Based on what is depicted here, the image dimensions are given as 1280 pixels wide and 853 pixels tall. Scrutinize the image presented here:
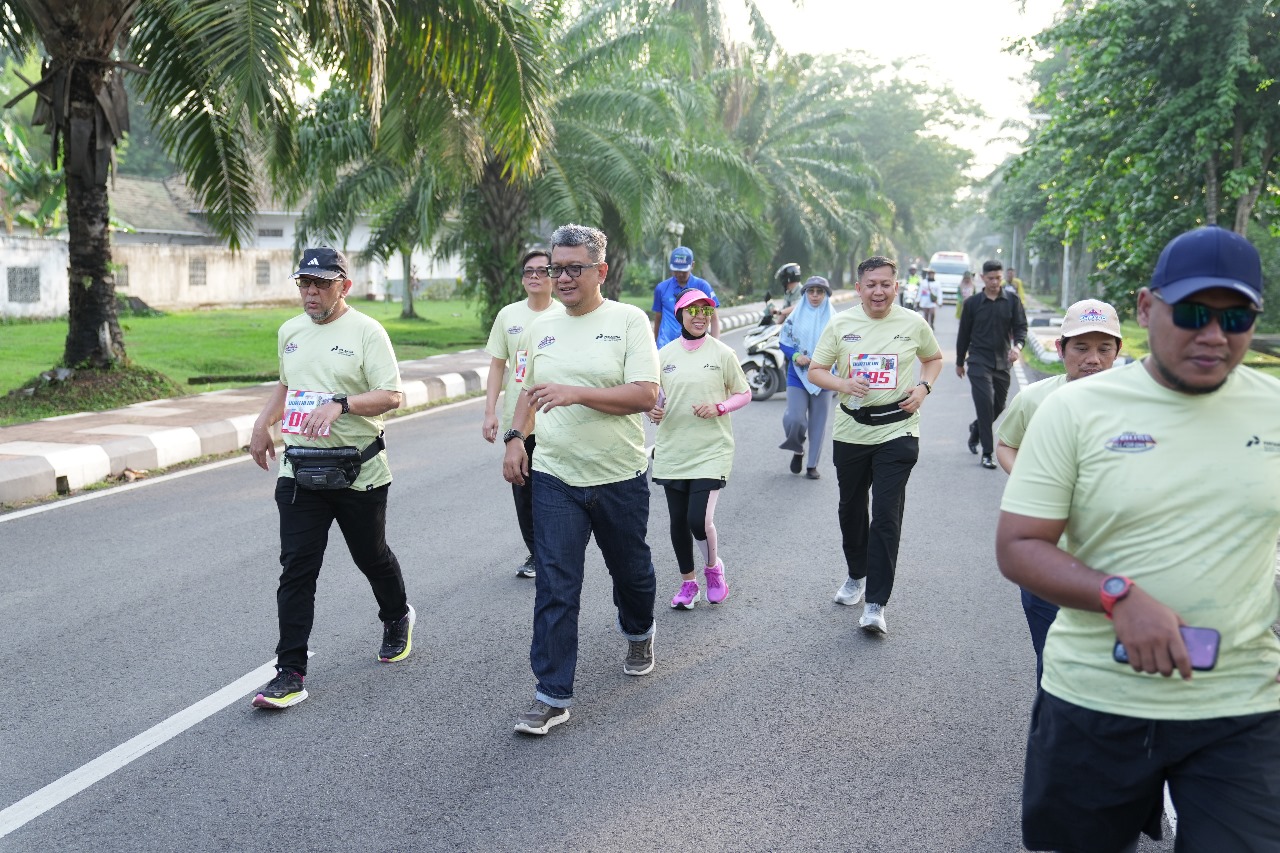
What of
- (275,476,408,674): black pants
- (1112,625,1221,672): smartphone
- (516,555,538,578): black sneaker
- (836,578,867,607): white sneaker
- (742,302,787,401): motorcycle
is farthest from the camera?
(742,302,787,401): motorcycle

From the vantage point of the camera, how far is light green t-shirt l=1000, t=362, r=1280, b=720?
251 cm

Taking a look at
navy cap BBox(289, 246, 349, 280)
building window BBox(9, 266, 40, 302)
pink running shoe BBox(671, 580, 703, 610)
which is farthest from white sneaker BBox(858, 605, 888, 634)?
building window BBox(9, 266, 40, 302)

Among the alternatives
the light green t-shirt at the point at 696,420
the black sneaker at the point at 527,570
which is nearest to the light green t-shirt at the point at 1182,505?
the light green t-shirt at the point at 696,420

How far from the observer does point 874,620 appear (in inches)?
239

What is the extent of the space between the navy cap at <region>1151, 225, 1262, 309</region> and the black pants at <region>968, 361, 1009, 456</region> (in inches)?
343

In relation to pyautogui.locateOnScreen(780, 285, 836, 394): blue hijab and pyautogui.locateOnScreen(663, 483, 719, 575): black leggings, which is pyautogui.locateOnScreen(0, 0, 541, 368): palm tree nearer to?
pyautogui.locateOnScreen(780, 285, 836, 394): blue hijab

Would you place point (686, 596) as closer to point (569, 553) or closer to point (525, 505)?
point (525, 505)

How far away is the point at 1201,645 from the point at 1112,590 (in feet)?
0.60

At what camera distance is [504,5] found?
12734 millimetres

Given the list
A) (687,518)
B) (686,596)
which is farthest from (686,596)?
(687,518)

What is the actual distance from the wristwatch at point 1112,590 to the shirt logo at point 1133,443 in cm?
26

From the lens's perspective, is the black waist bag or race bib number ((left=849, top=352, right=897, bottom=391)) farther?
race bib number ((left=849, top=352, right=897, bottom=391))

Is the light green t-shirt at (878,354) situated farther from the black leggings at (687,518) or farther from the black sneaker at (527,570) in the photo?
the black sneaker at (527,570)

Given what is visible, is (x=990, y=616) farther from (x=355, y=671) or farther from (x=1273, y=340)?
(x=1273, y=340)
